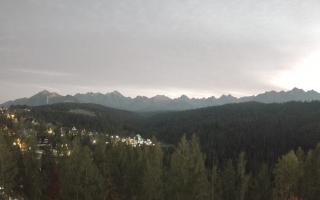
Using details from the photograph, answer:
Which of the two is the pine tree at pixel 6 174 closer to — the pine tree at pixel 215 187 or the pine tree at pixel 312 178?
the pine tree at pixel 215 187

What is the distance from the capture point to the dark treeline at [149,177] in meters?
67.8

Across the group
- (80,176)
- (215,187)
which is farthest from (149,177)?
(215,187)

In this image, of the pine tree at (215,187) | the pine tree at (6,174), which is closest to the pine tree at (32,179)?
the pine tree at (6,174)

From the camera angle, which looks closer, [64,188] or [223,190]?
[64,188]

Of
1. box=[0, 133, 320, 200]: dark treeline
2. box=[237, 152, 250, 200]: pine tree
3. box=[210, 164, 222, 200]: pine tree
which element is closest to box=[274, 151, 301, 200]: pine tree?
box=[0, 133, 320, 200]: dark treeline

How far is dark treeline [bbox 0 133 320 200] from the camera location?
6781cm

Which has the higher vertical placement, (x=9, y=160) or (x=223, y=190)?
(x=9, y=160)

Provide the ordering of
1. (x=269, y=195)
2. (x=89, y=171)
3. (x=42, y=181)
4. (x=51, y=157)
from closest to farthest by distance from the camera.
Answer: (x=89, y=171) < (x=42, y=181) < (x=269, y=195) < (x=51, y=157)

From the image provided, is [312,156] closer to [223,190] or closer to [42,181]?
[223,190]

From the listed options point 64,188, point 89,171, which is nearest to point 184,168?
point 89,171

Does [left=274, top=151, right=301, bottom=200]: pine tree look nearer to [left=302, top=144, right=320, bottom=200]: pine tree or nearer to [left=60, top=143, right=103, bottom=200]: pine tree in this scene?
[left=302, top=144, right=320, bottom=200]: pine tree

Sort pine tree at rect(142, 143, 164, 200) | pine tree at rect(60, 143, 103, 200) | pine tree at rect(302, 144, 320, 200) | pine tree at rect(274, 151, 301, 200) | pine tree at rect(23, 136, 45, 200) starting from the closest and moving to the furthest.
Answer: pine tree at rect(60, 143, 103, 200) < pine tree at rect(142, 143, 164, 200) < pine tree at rect(302, 144, 320, 200) < pine tree at rect(274, 151, 301, 200) < pine tree at rect(23, 136, 45, 200)

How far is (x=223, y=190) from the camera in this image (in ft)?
336

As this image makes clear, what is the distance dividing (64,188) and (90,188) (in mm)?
5330
